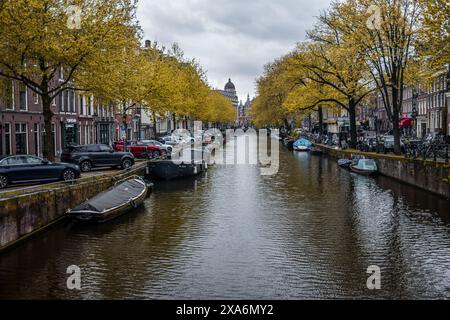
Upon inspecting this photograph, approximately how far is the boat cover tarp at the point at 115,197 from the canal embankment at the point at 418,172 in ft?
45.8

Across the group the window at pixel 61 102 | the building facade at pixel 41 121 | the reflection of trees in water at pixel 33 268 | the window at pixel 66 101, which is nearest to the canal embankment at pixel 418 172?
the reflection of trees in water at pixel 33 268

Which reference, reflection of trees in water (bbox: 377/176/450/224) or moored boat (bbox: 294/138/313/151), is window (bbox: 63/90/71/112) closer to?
moored boat (bbox: 294/138/313/151)

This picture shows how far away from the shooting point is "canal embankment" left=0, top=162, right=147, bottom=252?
16.8m

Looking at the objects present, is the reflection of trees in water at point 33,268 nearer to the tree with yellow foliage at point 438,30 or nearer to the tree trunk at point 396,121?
the tree with yellow foliage at point 438,30

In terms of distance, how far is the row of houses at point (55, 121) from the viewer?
1412 inches

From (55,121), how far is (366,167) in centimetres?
2618

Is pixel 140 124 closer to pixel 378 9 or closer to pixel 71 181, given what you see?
pixel 378 9

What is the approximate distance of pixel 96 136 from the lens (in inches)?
2267

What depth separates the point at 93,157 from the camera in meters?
31.7

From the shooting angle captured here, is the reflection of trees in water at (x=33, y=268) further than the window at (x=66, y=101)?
No

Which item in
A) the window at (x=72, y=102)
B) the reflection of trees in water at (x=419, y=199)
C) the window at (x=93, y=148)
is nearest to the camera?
the reflection of trees in water at (x=419, y=199)

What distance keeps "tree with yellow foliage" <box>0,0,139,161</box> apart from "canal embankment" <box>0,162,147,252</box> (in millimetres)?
6439

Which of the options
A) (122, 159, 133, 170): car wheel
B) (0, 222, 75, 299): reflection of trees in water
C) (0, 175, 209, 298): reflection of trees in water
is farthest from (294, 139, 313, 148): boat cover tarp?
(0, 222, 75, 299): reflection of trees in water

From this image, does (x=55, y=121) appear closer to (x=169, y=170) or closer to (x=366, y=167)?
(x=169, y=170)
